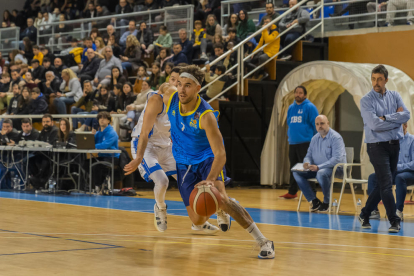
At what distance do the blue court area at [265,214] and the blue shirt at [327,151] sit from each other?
0.84 meters

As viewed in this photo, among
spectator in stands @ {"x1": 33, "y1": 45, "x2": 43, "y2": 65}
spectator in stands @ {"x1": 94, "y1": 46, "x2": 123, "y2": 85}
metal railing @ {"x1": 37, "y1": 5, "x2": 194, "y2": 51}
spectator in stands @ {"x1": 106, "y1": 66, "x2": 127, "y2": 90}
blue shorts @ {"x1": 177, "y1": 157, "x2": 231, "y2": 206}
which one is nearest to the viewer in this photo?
blue shorts @ {"x1": 177, "y1": 157, "x2": 231, "y2": 206}

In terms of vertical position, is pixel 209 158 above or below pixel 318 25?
below

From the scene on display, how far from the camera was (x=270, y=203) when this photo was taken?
36.6ft

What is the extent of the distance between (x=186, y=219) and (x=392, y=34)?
26.3 feet

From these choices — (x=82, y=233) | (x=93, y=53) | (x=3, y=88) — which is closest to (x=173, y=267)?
(x=82, y=233)

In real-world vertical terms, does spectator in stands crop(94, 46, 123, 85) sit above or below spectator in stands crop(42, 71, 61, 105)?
above

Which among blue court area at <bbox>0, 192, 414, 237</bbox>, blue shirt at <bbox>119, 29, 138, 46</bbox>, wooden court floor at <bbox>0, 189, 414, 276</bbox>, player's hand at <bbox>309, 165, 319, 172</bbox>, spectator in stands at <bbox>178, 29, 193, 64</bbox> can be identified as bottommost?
blue court area at <bbox>0, 192, 414, 237</bbox>

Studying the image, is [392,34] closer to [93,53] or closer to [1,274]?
[93,53]

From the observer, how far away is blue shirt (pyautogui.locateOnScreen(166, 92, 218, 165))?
225 inches

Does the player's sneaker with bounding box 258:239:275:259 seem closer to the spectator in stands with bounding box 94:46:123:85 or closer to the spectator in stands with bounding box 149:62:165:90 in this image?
the spectator in stands with bounding box 149:62:165:90

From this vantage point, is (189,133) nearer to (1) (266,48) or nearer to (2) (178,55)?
(1) (266,48)

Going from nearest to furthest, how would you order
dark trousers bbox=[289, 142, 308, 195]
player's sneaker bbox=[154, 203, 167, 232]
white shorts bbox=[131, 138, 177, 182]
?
player's sneaker bbox=[154, 203, 167, 232], white shorts bbox=[131, 138, 177, 182], dark trousers bbox=[289, 142, 308, 195]

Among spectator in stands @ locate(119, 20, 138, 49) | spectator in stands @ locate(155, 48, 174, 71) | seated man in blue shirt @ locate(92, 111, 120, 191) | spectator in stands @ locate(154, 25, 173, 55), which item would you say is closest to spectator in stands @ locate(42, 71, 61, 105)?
spectator in stands @ locate(119, 20, 138, 49)

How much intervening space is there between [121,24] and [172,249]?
1391 cm
